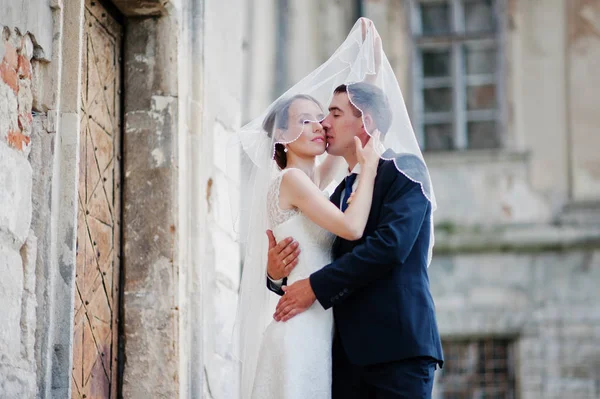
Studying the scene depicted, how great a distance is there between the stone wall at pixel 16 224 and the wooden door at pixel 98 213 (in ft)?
2.22

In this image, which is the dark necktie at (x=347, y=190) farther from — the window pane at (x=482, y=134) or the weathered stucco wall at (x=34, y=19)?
the window pane at (x=482, y=134)

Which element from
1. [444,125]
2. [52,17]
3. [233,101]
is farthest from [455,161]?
[52,17]

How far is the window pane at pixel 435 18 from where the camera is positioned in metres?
12.8

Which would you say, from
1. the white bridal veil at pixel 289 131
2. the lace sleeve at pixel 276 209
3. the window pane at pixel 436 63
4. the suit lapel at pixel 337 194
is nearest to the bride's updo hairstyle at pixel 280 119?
the white bridal veil at pixel 289 131

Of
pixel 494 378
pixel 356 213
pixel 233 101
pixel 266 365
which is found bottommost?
pixel 494 378

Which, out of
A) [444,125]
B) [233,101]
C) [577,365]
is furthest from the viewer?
[444,125]

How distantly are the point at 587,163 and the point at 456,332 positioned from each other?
2117mm

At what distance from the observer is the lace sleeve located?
4.55 metres

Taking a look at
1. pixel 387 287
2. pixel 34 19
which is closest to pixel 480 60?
pixel 387 287

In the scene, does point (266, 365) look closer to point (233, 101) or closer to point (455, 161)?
point (233, 101)

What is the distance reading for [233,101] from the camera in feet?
20.1

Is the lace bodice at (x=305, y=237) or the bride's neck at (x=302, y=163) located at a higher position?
the bride's neck at (x=302, y=163)

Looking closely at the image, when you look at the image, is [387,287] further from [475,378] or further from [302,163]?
[475,378]

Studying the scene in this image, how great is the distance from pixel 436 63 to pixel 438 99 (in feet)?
1.25
